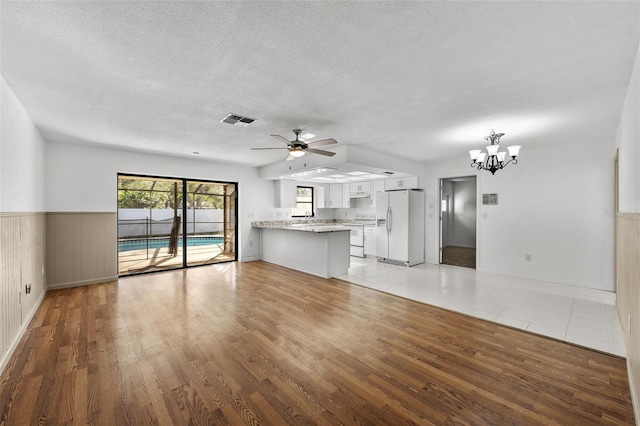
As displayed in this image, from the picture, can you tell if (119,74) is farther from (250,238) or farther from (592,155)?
(592,155)

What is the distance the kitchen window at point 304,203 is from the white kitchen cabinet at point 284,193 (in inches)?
20.4

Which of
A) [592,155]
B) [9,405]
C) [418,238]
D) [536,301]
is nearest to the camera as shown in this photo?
[9,405]

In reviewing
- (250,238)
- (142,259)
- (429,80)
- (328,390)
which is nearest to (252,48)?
(429,80)

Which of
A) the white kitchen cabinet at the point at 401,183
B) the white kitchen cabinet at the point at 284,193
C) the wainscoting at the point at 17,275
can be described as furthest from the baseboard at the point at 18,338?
the white kitchen cabinet at the point at 401,183

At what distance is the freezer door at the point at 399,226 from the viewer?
6.37 meters

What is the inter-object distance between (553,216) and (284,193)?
5.66 meters

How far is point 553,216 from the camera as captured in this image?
16.4 ft

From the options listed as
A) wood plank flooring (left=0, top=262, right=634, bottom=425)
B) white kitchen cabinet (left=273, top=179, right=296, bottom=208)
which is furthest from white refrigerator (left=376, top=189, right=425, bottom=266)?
wood plank flooring (left=0, top=262, right=634, bottom=425)

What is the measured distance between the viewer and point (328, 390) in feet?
6.63

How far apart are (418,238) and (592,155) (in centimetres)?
335

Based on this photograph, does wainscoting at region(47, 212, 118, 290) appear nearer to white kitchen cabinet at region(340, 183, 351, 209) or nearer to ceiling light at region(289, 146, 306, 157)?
ceiling light at region(289, 146, 306, 157)

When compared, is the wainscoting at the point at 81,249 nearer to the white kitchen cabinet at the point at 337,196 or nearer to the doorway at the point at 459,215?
the white kitchen cabinet at the point at 337,196

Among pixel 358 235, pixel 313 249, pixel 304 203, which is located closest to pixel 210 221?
pixel 304 203

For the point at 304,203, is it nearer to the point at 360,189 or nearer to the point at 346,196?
the point at 346,196
